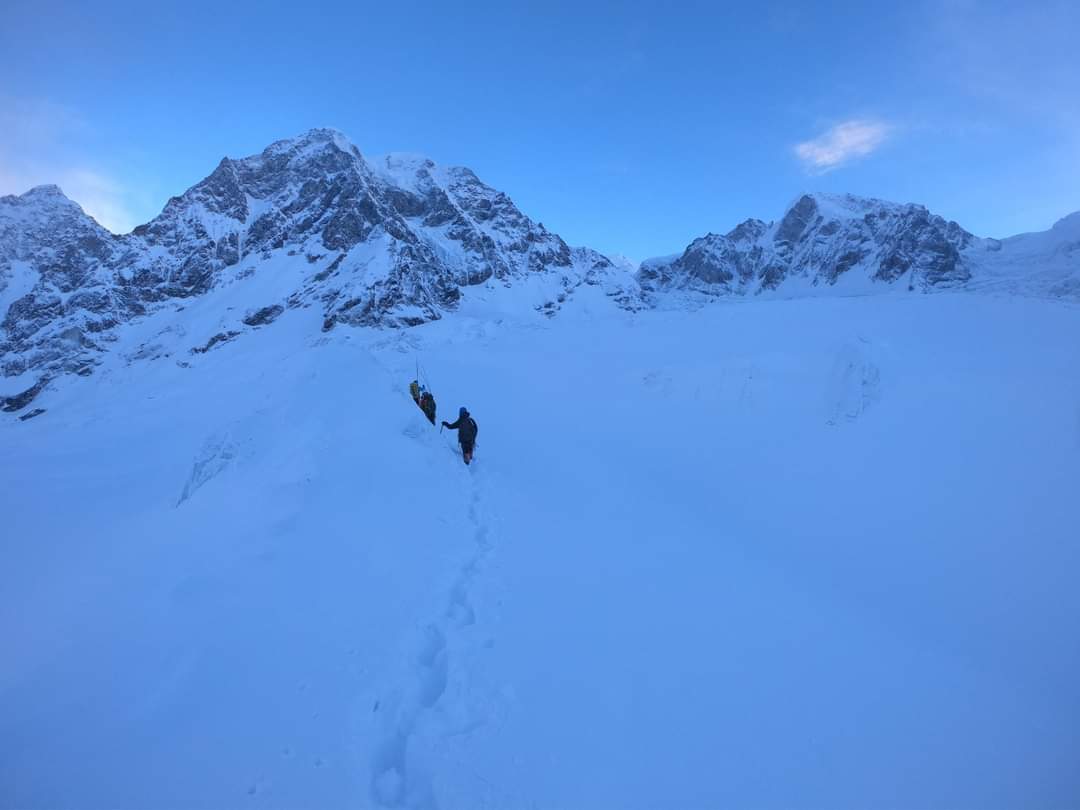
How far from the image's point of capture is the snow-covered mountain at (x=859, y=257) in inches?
4023

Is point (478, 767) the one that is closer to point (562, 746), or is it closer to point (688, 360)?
point (562, 746)

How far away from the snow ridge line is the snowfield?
3cm

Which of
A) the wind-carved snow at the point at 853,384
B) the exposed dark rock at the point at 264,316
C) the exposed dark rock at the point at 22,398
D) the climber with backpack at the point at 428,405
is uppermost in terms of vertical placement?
the exposed dark rock at the point at 264,316

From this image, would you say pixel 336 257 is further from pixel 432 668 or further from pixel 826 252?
pixel 826 252

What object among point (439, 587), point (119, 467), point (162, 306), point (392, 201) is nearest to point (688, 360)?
point (439, 587)

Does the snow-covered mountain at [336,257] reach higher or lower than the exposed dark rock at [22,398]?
higher

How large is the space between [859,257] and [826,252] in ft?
28.2

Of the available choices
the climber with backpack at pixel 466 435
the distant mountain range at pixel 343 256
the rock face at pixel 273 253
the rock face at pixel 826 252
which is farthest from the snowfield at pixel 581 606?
the rock face at pixel 826 252

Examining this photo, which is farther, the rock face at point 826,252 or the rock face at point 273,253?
the rock face at point 826,252

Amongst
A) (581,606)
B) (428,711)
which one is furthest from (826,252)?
(428,711)

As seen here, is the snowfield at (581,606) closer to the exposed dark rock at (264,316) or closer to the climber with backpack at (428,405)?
the climber with backpack at (428,405)

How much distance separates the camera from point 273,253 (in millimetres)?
77500

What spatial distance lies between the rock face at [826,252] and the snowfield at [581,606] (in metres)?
123

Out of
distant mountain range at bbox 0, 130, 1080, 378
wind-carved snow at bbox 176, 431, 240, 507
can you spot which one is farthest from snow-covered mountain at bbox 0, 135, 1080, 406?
wind-carved snow at bbox 176, 431, 240, 507
